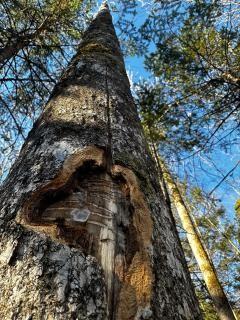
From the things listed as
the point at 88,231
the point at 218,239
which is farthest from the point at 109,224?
the point at 218,239

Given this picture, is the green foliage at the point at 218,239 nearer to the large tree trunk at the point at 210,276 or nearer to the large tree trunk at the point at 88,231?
the large tree trunk at the point at 210,276

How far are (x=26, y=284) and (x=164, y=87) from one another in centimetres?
548

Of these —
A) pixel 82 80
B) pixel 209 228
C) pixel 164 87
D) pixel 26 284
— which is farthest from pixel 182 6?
pixel 209 228

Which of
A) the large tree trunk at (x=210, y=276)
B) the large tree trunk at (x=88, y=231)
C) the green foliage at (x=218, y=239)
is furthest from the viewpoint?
the green foliage at (x=218, y=239)

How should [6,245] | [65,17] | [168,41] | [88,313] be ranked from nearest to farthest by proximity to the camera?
[88,313], [6,245], [168,41], [65,17]

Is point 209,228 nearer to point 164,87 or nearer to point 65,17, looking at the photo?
point 164,87

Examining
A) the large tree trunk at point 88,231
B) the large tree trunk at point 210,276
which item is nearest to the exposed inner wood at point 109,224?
the large tree trunk at point 88,231

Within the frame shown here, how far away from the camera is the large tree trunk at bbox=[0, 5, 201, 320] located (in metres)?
0.86

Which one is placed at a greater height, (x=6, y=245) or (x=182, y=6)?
(x=182, y=6)

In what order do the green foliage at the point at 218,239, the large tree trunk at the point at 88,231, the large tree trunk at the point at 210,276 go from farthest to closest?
the green foliage at the point at 218,239 → the large tree trunk at the point at 210,276 → the large tree trunk at the point at 88,231

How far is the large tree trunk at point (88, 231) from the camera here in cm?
86

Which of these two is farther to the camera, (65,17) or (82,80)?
(65,17)

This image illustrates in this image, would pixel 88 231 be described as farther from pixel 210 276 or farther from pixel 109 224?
pixel 210 276

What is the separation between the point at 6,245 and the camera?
1001 mm
